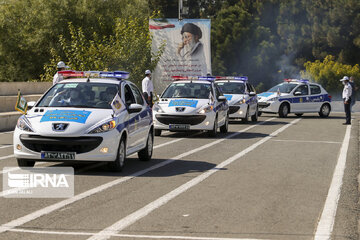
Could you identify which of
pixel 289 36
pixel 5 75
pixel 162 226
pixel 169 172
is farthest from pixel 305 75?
pixel 162 226

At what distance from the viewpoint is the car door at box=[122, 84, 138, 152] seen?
40.9ft

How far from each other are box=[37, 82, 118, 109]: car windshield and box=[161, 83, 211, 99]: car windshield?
8460mm

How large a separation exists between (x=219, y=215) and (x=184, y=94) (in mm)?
13349

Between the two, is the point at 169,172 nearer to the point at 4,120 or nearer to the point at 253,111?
the point at 4,120

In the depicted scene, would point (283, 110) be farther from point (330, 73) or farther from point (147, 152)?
point (330, 73)

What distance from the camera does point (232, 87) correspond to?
28.9 m

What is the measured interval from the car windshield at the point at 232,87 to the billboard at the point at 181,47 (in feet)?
21.2

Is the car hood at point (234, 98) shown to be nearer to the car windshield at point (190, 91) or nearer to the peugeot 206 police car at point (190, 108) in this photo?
the peugeot 206 police car at point (190, 108)

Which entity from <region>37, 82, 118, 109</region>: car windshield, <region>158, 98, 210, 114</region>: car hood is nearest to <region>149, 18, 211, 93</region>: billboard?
<region>158, 98, 210, 114</region>: car hood

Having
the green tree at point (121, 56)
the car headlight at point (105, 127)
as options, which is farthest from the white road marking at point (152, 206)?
the green tree at point (121, 56)

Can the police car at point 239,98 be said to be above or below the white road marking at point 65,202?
below

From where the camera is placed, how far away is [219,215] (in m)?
8.23

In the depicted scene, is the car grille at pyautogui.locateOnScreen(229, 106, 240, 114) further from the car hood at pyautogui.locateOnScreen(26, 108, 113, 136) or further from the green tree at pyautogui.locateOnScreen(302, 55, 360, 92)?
the green tree at pyautogui.locateOnScreen(302, 55, 360, 92)

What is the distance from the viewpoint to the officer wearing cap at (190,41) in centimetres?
3597
